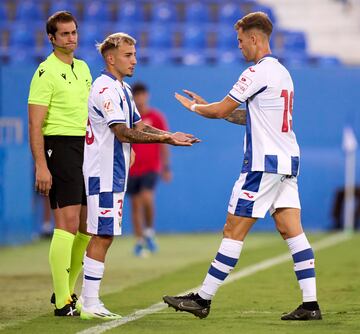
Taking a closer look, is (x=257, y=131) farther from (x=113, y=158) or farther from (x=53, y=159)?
(x=53, y=159)

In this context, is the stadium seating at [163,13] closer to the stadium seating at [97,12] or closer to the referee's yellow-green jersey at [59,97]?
the stadium seating at [97,12]

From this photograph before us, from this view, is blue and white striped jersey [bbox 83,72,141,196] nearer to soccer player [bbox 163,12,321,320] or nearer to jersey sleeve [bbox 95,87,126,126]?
jersey sleeve [bbox 95,87,126,126]

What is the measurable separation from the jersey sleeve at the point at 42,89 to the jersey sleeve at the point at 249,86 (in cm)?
139

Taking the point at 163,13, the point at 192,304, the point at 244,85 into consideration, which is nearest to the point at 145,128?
the point at 244,85

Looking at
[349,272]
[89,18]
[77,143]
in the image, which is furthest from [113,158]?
[89,18]

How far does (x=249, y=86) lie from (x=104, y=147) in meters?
1.08

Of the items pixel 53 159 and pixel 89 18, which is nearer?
pixel 53 159

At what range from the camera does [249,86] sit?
731 cm

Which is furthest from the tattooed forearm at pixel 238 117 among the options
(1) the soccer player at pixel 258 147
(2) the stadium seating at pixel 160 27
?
(2) the stadium seating at pixel 160 27

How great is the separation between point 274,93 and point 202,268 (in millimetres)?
A: 5056

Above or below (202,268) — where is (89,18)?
above

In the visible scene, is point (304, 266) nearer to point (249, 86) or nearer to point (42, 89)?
point (249, 86)

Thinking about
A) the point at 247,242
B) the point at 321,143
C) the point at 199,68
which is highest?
the point at 199,68

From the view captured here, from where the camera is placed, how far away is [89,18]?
2130cm
